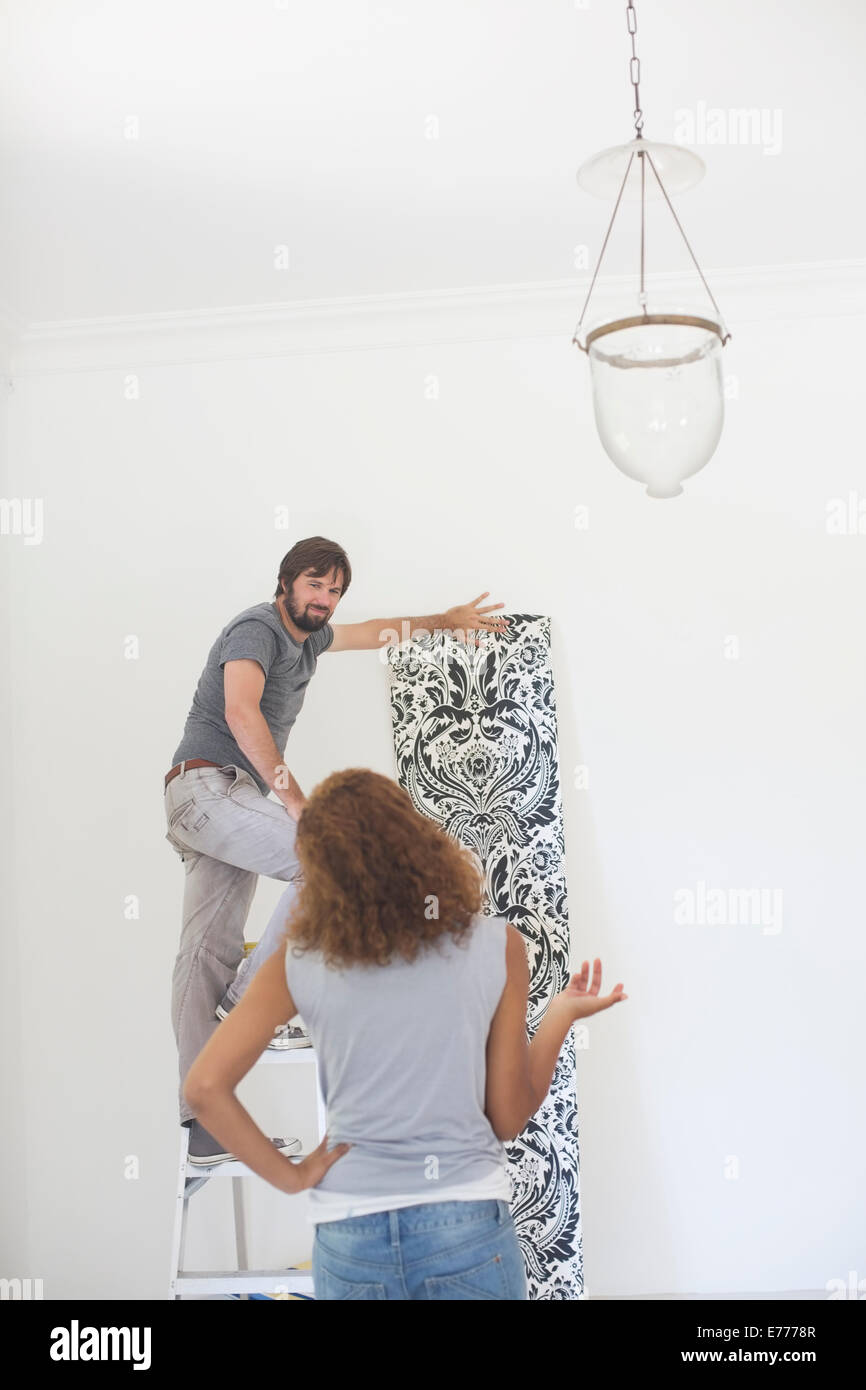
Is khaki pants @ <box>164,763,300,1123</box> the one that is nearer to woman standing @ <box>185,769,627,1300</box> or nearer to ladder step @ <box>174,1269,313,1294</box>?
ladder step @ <box>174,1269,313,1294</box>

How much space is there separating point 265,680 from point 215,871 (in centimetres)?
53

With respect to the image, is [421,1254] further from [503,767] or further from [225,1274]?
[503,767]

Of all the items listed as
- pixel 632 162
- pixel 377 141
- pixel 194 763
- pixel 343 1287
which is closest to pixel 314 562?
pixel 194 763

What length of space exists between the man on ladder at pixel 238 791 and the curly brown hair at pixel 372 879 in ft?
3.25

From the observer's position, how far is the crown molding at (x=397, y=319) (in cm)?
355

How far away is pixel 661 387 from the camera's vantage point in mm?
1942

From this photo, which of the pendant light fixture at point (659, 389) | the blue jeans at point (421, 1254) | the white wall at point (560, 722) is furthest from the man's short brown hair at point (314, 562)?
the blue jeans at point (421, 1254)

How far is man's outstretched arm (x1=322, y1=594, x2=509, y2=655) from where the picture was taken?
11.4ft

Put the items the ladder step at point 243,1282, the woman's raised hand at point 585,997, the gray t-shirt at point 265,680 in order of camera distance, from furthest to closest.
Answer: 1. the gray t-shirt at point 265,680
2. the ladder step at point 243,1282
3. the woman's raised hand at point 585,997

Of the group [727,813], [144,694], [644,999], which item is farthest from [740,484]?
Result: [144,694]

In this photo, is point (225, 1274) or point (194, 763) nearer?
point (225, 1274)

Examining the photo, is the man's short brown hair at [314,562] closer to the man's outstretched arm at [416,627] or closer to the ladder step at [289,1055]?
the man's outstretched arm at [416,627]

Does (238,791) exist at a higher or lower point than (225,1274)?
higher

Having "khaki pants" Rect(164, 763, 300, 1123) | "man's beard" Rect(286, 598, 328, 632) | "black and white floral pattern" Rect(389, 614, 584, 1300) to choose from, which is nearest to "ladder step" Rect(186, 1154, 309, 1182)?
"khaki pants" Rect(164, 763, 300, 1123)
